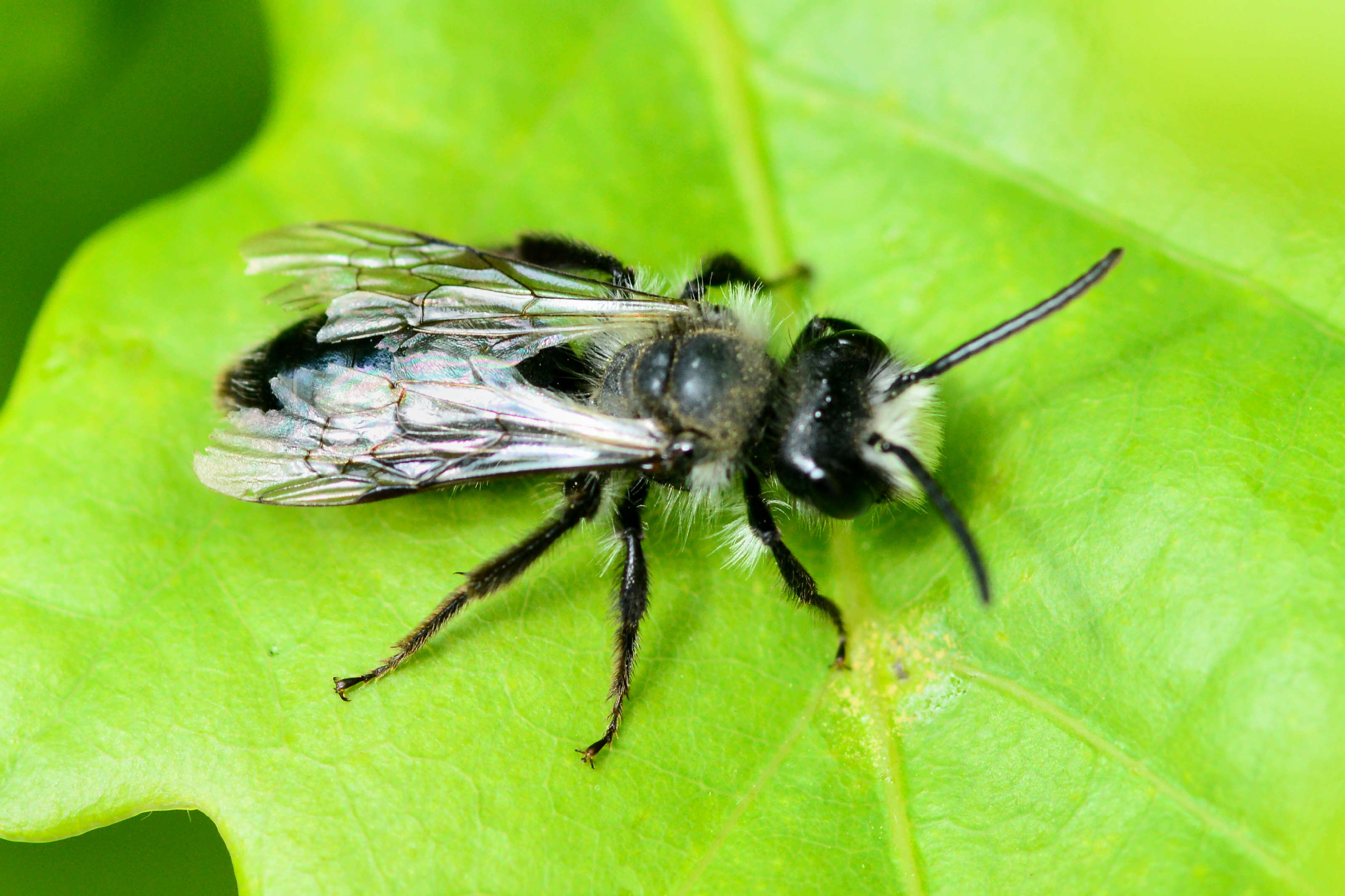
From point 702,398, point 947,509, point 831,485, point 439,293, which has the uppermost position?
point 947,509

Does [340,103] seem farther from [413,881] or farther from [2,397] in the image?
[413,881]

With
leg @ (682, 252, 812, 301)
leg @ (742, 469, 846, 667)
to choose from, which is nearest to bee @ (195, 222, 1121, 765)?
leg @ (742, 469, 846, 667)

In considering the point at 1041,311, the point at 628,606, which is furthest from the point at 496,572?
the point at 1041,311

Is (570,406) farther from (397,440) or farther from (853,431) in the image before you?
(853,431)

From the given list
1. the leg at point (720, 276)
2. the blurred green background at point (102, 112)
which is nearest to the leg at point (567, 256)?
the leg at point (720, 276)

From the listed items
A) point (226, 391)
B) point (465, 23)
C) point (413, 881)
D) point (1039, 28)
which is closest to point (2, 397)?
point (226, 391)

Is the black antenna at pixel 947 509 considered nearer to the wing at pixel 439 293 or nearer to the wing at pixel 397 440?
Answer: the wing at pixel 397 440
